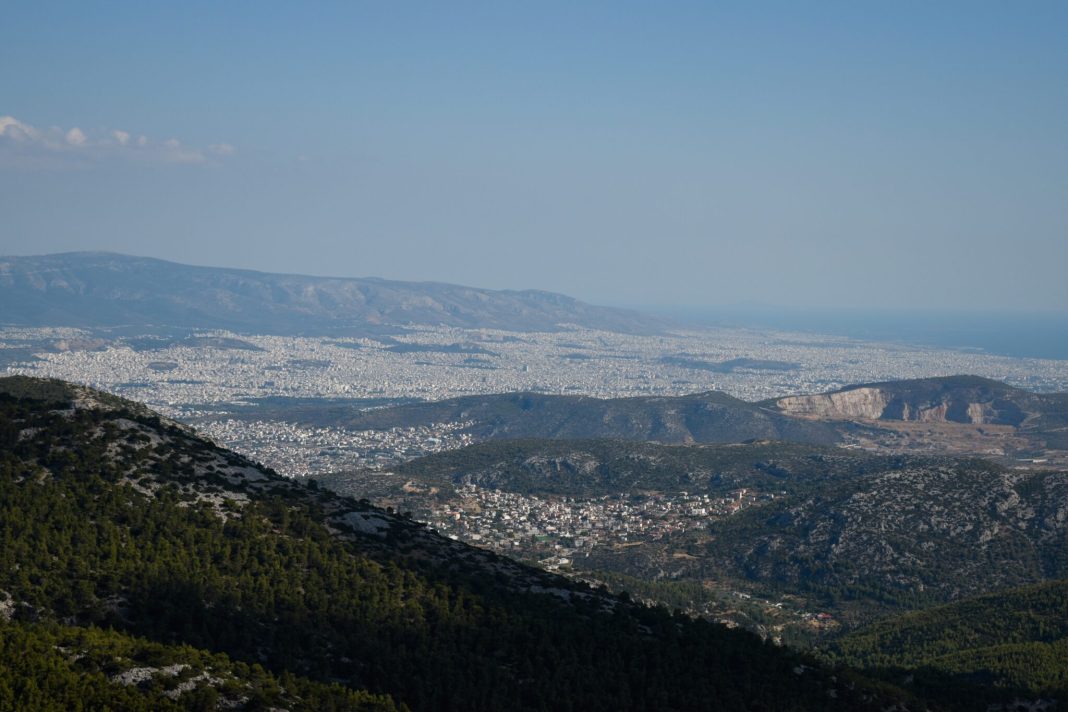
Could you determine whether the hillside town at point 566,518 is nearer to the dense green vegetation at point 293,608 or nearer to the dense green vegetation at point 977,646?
the dense green vegetation at point 977,646

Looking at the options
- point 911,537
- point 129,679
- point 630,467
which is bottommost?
point 630,467

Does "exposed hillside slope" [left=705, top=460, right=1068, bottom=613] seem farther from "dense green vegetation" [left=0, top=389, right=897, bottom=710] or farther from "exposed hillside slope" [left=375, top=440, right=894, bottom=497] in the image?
"dense green vegetation" [left=0, top=389, right=897, bottom=710]

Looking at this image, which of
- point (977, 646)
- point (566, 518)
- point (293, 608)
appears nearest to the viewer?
point (293, 608)

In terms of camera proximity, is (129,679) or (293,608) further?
(293,608)

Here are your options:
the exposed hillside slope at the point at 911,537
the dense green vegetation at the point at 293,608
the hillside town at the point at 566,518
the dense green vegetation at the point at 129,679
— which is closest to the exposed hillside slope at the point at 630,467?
the hillside town at the point at 566,518

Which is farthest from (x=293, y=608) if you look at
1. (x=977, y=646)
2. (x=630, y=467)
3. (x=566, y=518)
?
(x=630, y=467)

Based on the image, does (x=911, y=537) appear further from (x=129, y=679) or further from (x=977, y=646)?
(x=129, y=679)

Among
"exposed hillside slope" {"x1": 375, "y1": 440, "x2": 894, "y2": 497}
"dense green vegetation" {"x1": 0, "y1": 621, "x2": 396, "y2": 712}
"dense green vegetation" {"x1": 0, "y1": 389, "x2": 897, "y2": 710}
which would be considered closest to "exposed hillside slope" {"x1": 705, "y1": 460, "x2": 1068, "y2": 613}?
"exposed hillside slope" {"x1": 375, "y1": 440, "x2": 894, "y2": 497}
